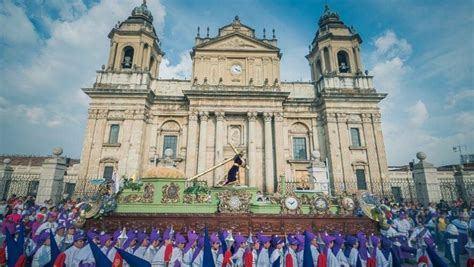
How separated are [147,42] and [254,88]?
12.5m

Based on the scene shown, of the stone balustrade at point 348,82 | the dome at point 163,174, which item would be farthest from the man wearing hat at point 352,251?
the stone balustrade at point 348,82

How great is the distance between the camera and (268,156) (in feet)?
69.3

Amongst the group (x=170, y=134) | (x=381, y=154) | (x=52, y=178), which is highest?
(x=170, y=134)

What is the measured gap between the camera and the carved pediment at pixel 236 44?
24.5 m

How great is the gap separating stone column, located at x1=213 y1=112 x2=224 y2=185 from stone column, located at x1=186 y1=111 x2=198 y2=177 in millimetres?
1900

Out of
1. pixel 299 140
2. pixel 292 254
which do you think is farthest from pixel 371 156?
pixel 292 254

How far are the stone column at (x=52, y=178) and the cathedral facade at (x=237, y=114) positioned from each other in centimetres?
347

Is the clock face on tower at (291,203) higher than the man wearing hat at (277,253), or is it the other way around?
the clock face on tower at (291,203)

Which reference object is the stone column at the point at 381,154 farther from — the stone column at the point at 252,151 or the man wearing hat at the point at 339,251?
the man wearing hat at the point at 339,251

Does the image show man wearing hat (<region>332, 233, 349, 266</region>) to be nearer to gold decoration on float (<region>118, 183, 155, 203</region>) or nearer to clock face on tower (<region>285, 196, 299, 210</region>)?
clock face on tower (<region>285, 196, 299, 210</region>)

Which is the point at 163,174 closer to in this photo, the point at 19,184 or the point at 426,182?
the point at 426,182

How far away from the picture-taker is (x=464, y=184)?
54.3 ft

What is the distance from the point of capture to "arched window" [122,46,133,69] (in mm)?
24234

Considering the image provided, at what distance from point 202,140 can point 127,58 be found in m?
12.2
